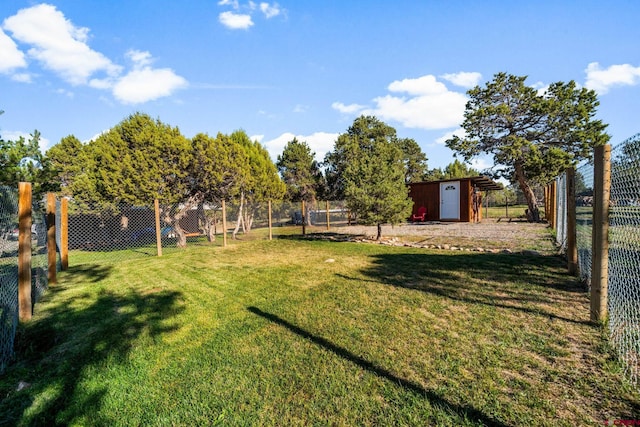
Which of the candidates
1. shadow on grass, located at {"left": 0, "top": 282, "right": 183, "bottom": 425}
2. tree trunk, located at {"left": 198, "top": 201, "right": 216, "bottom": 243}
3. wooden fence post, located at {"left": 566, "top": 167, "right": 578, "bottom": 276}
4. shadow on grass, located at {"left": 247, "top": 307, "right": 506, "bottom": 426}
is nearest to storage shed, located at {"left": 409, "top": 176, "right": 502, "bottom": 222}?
tree trunk, located at {"left": 198, "top": 201, "right": 216, "bottom": 243}

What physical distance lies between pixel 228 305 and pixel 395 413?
285 cm

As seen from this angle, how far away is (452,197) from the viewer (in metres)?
19.3

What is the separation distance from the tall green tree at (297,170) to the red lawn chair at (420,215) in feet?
26.1

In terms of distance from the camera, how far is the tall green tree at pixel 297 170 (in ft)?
75.4

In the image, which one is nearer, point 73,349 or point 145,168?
point 73,349

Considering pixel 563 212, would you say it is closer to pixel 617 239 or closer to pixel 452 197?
pixel 617 239

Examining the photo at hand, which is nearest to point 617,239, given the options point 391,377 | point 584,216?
point 584,216

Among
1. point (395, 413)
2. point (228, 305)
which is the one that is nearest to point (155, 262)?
point (228, 305)

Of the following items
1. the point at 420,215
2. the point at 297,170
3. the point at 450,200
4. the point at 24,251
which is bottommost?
the point at 420,215

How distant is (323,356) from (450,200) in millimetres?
18864

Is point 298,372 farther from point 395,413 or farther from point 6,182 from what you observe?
point 6,182

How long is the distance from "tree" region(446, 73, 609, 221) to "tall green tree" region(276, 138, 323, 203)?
422 inches

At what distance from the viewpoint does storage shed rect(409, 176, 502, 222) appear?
18641 mm

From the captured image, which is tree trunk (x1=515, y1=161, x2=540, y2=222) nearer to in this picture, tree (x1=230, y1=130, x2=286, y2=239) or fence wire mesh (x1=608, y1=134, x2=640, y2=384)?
tree (x1=230, y1=130, x2=286, y2=239)
